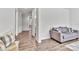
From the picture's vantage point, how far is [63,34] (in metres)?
1.68

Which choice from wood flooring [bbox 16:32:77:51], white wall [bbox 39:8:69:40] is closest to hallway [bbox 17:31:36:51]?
wood flooring [bbox 16:32:77:51]

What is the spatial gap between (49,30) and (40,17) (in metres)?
0.27

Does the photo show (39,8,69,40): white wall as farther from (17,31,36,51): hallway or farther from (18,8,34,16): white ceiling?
(17,31,36,51): hallway

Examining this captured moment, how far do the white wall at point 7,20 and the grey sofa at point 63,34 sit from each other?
68cm

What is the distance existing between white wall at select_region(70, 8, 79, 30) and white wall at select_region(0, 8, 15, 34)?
0.99m

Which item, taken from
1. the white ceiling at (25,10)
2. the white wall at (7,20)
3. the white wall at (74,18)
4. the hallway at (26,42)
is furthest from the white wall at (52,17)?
the white wall at (7,20)

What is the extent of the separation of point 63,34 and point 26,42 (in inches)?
26.0

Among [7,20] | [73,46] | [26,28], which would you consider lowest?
[73,46]

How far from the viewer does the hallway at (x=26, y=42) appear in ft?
5.46

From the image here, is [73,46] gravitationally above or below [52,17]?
below

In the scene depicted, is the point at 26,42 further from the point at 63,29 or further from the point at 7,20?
the point at 63,29

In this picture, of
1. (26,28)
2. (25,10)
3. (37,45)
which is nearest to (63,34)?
(37,45)
